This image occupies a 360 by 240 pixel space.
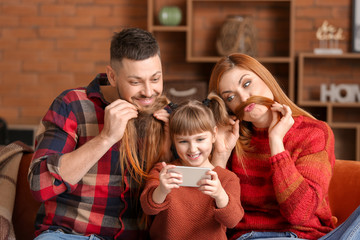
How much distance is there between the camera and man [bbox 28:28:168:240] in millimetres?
1589

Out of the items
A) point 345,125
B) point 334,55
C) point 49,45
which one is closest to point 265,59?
point 334,55

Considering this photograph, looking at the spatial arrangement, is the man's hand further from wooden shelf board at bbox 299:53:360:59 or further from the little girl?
wooden shelf board at bbox 299:53:360:59

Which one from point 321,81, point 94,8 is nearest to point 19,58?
point 94,8

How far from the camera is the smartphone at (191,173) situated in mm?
1396

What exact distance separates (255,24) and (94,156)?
3.05 metres

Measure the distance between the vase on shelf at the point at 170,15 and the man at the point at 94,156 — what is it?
242 centimetres

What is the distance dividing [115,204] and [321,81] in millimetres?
3092

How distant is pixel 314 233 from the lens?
1.66 metres

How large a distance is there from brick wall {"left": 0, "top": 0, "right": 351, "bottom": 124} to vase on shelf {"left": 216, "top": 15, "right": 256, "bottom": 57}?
848 millimetres

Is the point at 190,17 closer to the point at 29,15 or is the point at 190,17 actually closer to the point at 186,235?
the point at 29,15

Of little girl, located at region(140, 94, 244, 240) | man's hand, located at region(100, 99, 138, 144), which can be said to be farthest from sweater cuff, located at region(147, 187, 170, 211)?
man's hand, located at region(100, 99, 138, 144)

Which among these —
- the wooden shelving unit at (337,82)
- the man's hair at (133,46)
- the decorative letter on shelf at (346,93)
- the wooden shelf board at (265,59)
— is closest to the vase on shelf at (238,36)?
the wooden shelf board at (265,59)

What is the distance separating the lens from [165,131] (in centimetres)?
174

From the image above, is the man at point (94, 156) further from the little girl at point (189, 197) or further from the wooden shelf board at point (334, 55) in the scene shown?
the wooden shelf board at point (334, 55)
